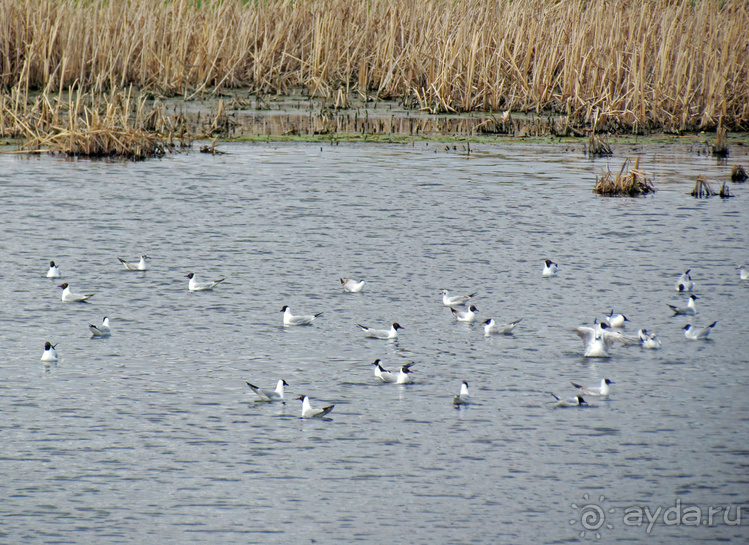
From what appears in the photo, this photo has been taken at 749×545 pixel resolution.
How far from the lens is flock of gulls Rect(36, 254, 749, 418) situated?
9.24 m

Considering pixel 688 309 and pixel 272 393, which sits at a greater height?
pixel 688 309

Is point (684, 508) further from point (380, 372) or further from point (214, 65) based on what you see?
point (214, 65)

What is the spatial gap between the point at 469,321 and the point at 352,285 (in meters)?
1.79

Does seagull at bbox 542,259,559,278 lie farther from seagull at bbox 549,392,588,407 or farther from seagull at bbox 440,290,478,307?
seagull at bbox 549,392,588,407

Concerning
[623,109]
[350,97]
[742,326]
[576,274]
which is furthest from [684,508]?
[350,97]

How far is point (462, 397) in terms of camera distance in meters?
9.18

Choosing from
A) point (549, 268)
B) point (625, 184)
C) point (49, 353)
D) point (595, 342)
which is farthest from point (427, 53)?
point (49, 353)

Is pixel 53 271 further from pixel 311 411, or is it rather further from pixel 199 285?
pixel 311 411

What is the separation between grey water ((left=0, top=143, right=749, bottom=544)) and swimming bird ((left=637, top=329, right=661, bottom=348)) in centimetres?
13

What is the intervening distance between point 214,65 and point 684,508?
909 inches

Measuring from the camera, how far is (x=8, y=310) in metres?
12.1

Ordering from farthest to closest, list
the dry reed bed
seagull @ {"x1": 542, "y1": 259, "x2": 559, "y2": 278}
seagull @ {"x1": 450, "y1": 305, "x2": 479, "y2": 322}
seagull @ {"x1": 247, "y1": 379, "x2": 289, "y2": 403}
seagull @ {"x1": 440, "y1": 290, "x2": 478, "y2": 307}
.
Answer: the dry reed bed < seagull @ {"x1": 542, "y1": 259, "x2": 559, "y2": 278} < seagull @ {"x1": 440, "y1": 290, "x2": 478, "y2": 307} < seagull @ {"x1": 450, "y1": 305, "x2": 479, "y2": 322} < seagull @ {"x1": 247, "y1": 379, "x2": 289, "y2": 403}

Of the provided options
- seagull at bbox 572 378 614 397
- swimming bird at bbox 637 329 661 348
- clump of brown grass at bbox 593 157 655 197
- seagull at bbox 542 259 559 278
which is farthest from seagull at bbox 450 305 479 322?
clump of brown grass at bbox 593 157 655 197

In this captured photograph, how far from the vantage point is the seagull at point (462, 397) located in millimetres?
9184
